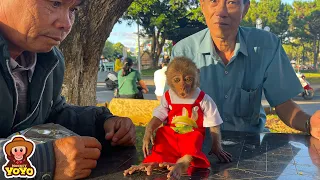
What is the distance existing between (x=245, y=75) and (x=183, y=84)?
37.3 inches

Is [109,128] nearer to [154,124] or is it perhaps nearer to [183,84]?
[154,124]

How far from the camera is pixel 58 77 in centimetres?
188

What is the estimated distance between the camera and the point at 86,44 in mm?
3918

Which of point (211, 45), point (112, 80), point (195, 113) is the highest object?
point (211, 45)

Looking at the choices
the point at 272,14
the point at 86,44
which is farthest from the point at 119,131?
the point at 272,14

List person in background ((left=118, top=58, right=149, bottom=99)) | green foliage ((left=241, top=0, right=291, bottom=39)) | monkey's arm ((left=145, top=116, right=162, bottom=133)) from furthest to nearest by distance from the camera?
green foliage ((left=241, top=0, right=291, bottom=39)) < person in background ((left=118, top=58, right=149, bottom=99)) < monkey's arm ((left=145, top=116, right=162, bottom=133))

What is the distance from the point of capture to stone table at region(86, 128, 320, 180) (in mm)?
1315

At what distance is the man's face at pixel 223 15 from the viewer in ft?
6.90

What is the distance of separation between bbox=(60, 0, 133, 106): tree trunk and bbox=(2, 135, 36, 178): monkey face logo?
2601mm

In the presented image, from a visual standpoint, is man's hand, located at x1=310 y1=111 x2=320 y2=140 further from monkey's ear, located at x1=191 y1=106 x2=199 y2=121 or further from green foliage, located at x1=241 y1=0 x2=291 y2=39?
green foliage, located at x1=241 y1=0 x2=291 y2=39

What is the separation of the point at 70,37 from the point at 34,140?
102 inches

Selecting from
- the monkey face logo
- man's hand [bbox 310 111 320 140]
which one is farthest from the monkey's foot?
man's hand [bbox 310 111 320 140]

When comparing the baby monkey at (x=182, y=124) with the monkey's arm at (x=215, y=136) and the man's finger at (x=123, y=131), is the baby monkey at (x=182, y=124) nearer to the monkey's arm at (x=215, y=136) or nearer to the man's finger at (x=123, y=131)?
the monkey's arm at (x=215, y=136)

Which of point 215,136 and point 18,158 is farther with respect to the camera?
point 215,136
